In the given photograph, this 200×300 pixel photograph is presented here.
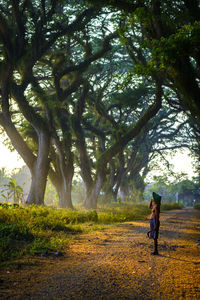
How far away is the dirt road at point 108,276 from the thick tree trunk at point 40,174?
9173 mm

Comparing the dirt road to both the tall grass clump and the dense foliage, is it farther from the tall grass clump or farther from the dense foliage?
the dense foliage

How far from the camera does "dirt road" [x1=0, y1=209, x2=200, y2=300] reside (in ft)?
10.4

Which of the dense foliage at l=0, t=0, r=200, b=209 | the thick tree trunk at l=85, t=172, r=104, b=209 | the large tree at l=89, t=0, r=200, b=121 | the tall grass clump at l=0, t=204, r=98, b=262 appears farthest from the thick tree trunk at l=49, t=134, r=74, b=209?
the large tree at l=89, t=0, r=200, b=121

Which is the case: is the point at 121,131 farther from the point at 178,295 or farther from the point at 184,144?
the point at 178,295

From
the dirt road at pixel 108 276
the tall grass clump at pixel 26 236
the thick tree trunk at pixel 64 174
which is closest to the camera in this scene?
the dirt road at pixel 108 276

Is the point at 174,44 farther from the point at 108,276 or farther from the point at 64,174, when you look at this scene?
the point at 64,174

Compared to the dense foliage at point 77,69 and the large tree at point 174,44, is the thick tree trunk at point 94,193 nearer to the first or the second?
the dense foliage at point 77,69

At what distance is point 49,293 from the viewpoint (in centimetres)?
310

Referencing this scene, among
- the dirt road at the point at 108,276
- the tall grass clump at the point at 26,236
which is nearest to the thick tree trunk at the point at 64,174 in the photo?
the tall grass clump at the point at 26,236

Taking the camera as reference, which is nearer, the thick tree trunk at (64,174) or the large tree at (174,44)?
the large tree at (174,44)

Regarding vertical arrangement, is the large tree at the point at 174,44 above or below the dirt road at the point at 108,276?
above

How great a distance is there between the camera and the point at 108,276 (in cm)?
377

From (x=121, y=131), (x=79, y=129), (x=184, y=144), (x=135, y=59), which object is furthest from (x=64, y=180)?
(x=184, y=144)

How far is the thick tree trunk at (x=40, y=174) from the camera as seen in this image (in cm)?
1441
